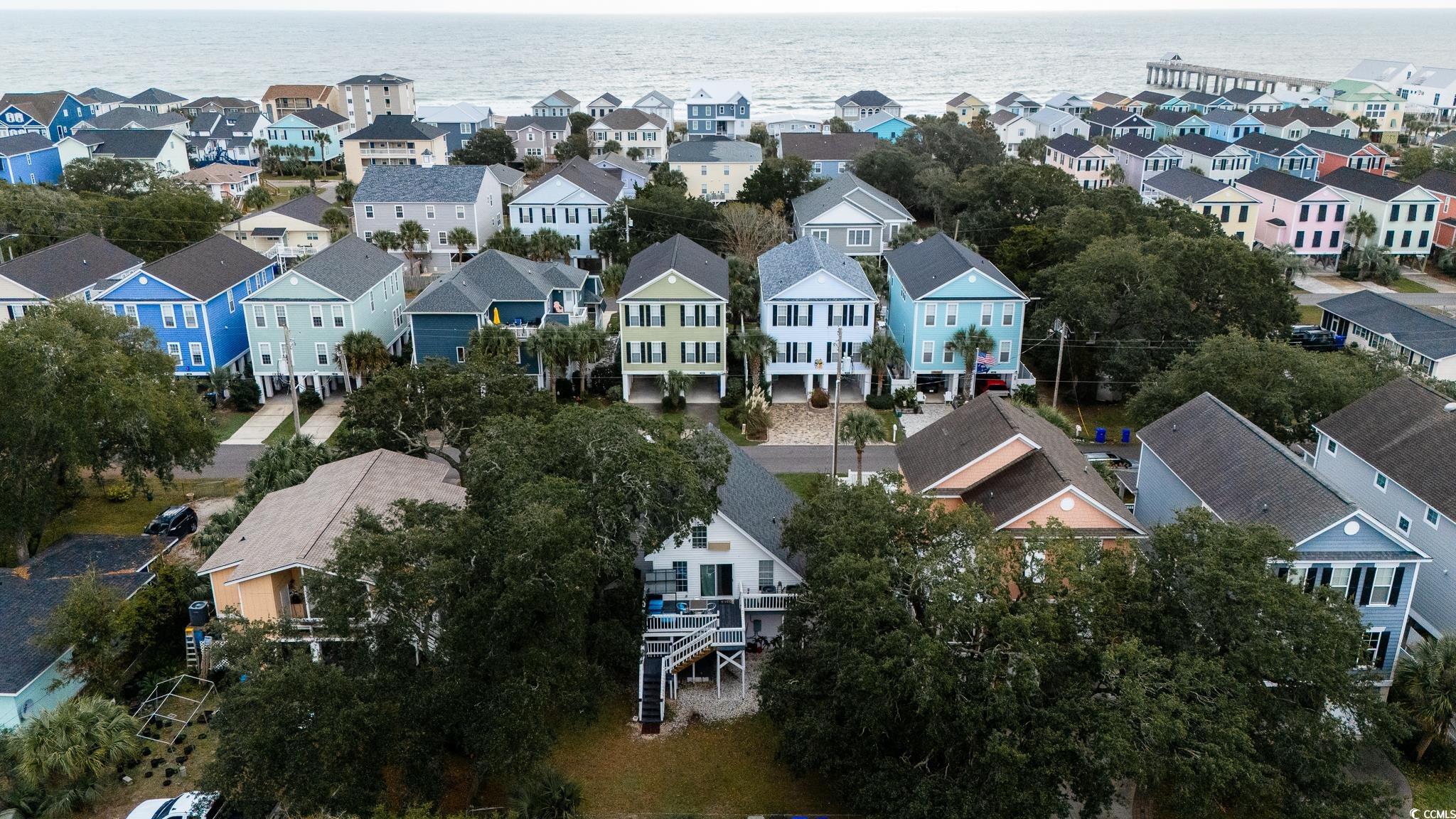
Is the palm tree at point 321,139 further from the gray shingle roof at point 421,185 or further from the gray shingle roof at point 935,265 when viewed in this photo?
the gray shingle roof at point 935,265

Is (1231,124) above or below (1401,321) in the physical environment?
above

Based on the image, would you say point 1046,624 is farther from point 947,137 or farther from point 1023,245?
point 947,137

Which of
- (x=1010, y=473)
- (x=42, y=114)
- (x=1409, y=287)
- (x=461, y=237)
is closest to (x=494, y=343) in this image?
(x=461, y=237)

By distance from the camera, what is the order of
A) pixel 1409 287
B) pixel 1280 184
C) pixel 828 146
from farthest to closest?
pixel 828 146, pixel 1280 184, pixel 1409 287

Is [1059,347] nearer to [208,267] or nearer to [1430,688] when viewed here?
[1430,688]

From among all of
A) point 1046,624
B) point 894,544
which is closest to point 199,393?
point 894,544

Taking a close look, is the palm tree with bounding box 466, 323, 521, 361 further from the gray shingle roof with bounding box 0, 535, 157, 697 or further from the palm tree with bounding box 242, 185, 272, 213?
the palm tree with bounding box 242, 185, 272, 213

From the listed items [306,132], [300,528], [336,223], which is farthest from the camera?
[306,132]
